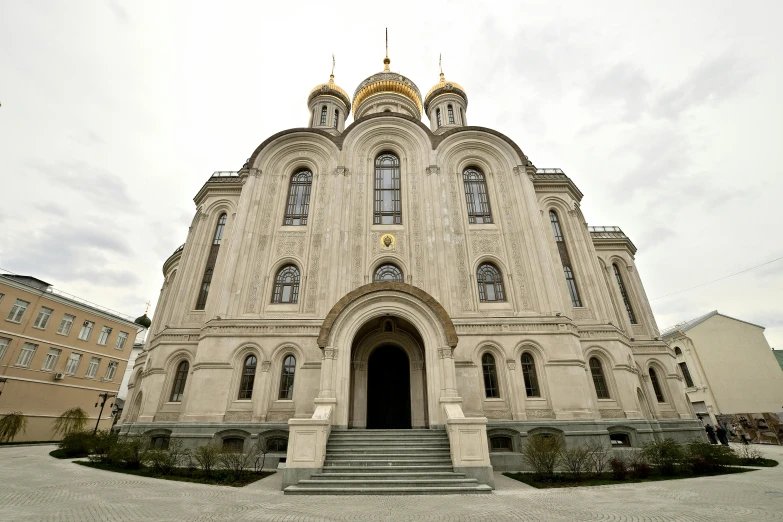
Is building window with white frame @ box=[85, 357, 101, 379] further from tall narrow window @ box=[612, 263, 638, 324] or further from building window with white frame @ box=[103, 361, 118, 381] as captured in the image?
tall narrow window @ box=[612, 263, 638, 324]

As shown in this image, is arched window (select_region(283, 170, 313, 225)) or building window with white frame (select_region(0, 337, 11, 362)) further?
building window with white frame (select_region(0, 337, 11, 362))

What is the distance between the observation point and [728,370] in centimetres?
3033

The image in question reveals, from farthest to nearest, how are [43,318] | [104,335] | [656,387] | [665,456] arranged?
[104,335] → [43,318] → [656,387] → [665,456]

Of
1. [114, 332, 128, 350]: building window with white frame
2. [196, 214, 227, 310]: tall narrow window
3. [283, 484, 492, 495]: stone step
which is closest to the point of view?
[283, 484, 492, 495]: stone step

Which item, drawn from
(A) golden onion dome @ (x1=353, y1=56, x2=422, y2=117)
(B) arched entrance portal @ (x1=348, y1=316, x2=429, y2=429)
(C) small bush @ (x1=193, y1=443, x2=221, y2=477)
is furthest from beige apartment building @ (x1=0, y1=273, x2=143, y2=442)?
(A) golden onion dome @ (x1=353, y1=56, x2=422, y2=117)

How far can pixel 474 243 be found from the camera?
59.0ft

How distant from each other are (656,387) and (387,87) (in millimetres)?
27486

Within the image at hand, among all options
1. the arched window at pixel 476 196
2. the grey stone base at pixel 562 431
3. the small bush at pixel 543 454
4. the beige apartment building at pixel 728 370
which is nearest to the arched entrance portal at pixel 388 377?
the grey stone base at pixel 562 431

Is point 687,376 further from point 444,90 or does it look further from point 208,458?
point 208,458

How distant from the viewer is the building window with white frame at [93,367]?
94.8 ft

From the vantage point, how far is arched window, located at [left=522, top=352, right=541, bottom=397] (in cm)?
1495

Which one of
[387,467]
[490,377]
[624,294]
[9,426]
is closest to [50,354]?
[9,426]

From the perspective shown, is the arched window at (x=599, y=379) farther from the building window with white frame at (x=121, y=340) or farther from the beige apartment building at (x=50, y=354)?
the building window with white frame at (x=121, y=340)

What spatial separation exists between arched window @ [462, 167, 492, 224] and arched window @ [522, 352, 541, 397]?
7.19 m
